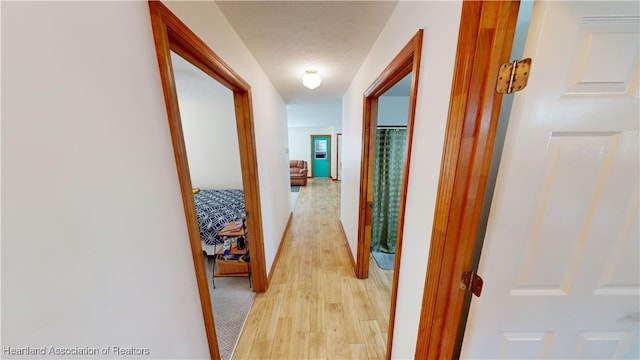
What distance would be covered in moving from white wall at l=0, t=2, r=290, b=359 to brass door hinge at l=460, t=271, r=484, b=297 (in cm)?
119

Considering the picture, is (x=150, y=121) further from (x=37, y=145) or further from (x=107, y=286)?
(x=107, y=286)

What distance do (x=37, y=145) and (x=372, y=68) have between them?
1.79 meters

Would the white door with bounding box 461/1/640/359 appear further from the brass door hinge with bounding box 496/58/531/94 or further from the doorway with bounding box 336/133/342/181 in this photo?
the doorway with bounding box 336/133/342/181

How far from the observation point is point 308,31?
136 cm

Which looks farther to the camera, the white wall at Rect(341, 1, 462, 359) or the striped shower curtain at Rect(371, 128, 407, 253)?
the striped shower curtain at Rect(371, 128, 407, 253)

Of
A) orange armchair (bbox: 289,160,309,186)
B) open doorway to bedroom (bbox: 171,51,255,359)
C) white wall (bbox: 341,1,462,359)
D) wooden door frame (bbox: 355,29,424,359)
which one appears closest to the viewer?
white wall (bbox: 341,1,462,359)

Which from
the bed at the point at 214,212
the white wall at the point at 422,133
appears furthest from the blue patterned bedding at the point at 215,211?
the white wall at the point at 422,133

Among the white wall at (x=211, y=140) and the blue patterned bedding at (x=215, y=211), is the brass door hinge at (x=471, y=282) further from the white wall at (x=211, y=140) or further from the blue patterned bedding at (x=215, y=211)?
the white wall at (x=211, y=140)

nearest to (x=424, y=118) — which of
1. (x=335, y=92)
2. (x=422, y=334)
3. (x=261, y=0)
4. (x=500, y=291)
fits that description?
(x=500, y=291)

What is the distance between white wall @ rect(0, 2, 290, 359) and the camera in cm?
40

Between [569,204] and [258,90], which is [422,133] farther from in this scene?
[258,90]

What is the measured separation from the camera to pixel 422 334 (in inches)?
34.7

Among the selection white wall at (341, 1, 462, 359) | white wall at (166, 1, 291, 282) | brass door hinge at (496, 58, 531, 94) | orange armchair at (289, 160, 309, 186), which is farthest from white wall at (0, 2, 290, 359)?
orange armchair at (289, 160, 309, 186)

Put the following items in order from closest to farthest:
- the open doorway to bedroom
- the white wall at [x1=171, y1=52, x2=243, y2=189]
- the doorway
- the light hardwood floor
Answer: the light hardwood floor
the open doorway to bedroom
the white wall at [x1=171, y1=52, x2=243, y2=189]
the doorway
